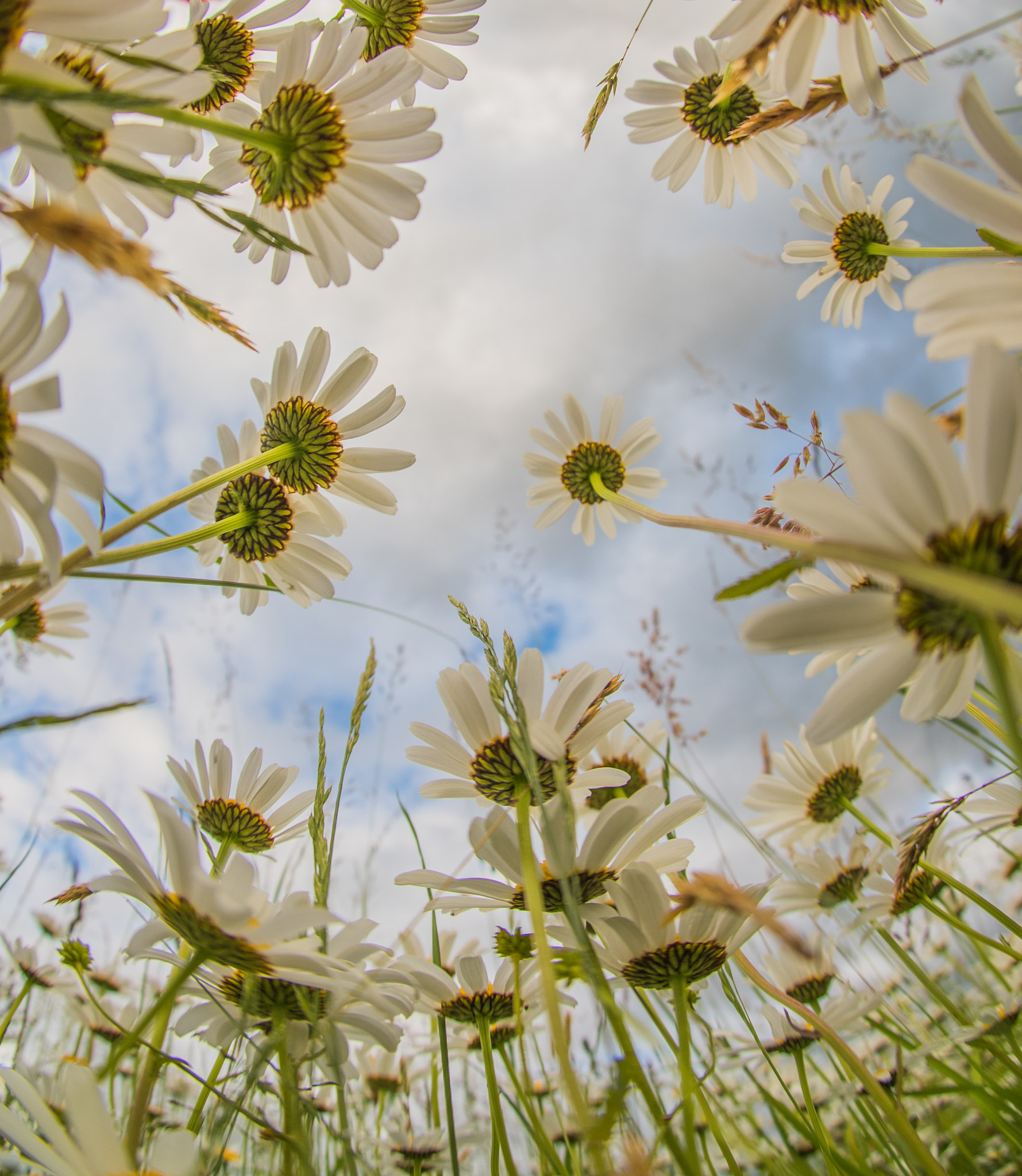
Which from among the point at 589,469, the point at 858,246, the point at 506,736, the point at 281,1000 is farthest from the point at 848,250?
the point at 281,1000

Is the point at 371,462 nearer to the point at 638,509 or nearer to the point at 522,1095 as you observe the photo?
the point at 638,509

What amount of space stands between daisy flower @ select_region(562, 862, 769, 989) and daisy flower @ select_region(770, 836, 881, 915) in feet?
2.26

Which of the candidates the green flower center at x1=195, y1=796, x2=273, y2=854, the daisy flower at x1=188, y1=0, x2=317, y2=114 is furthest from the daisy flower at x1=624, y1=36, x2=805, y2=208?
the green flower center at x1=195, y1=796, x2=273, y2=854

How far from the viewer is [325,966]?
19.8 inches

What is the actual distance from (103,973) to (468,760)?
1585mm

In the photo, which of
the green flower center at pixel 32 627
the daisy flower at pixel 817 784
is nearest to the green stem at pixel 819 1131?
the daisy flower at pixel 817 784

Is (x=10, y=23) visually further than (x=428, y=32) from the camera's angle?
No

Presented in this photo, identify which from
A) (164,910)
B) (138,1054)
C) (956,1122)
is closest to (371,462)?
(164,910)

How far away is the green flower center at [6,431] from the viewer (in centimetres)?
44

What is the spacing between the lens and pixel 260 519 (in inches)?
38.6

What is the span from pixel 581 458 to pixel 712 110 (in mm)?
814

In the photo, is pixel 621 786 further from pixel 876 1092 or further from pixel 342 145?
pixel 342 145

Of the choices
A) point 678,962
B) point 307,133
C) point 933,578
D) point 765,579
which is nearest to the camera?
point 933,578

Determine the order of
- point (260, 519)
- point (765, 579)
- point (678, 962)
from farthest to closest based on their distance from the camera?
point (260, 519) → point (678, 962) → point (765, 579)
